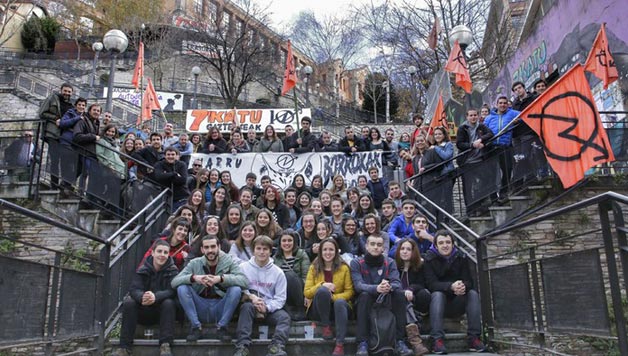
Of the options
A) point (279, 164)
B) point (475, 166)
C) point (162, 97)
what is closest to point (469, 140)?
point (475, 166)

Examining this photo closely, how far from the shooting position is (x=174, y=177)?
29.6 feet

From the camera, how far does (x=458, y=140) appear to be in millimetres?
8992

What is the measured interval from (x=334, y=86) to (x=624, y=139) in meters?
41.7

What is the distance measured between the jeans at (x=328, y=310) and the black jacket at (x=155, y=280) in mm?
1595

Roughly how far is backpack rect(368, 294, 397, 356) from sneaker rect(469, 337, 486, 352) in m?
0.92

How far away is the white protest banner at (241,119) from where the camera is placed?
2442 centimetres

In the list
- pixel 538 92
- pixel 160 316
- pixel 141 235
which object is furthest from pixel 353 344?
pixel 538 92

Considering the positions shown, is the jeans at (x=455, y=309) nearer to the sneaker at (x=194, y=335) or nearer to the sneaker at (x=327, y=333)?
the sneaker at (x=327, y=333)

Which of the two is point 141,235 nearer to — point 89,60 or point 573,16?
point 573,16

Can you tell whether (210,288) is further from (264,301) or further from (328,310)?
(328,310)

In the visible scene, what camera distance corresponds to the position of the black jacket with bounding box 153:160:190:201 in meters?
8.97

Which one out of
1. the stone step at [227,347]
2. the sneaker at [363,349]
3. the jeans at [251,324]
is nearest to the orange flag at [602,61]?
the stone step at [227,347]

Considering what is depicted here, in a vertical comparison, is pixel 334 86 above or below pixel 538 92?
above

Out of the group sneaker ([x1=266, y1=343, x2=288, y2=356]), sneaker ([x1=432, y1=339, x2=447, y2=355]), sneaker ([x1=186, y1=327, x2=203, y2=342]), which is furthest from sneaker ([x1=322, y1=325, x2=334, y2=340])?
sneaker ([x1=186, y1=327, x2=203, y2=342])
